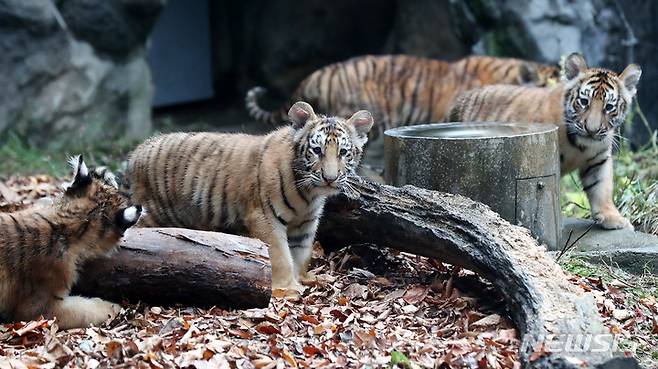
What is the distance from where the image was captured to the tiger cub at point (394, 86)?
9.22 meters

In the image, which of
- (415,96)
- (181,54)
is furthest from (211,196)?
(181,54)

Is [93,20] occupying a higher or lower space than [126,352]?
higher

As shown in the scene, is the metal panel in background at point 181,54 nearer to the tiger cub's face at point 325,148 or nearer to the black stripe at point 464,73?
the black stripe at point 464,73

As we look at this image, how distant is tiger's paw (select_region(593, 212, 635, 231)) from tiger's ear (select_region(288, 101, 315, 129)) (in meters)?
2.27

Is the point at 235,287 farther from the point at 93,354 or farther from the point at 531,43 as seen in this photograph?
the point at 531,43

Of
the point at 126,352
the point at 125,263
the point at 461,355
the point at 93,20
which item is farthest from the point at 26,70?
the point at 461,355

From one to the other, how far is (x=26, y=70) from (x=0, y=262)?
220 inches

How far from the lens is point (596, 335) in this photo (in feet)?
12.5

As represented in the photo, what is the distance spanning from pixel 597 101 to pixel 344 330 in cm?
270

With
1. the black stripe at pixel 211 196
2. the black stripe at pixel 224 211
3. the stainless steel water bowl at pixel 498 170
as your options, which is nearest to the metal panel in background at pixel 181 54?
the black stripe at pixel 211 196

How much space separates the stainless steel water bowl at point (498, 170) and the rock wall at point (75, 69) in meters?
5.05

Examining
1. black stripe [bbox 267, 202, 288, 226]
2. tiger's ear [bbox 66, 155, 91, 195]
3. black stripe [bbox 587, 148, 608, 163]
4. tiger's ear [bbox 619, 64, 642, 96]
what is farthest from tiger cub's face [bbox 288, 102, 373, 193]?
tiger's ear [bbox 619, 64, 642, 96]

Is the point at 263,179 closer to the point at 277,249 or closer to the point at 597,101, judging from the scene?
the point at 277,249

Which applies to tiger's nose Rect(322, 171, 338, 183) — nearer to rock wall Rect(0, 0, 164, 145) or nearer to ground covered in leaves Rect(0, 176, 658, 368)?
ground covered in leaves Rect(0, 176, 658, 368)
